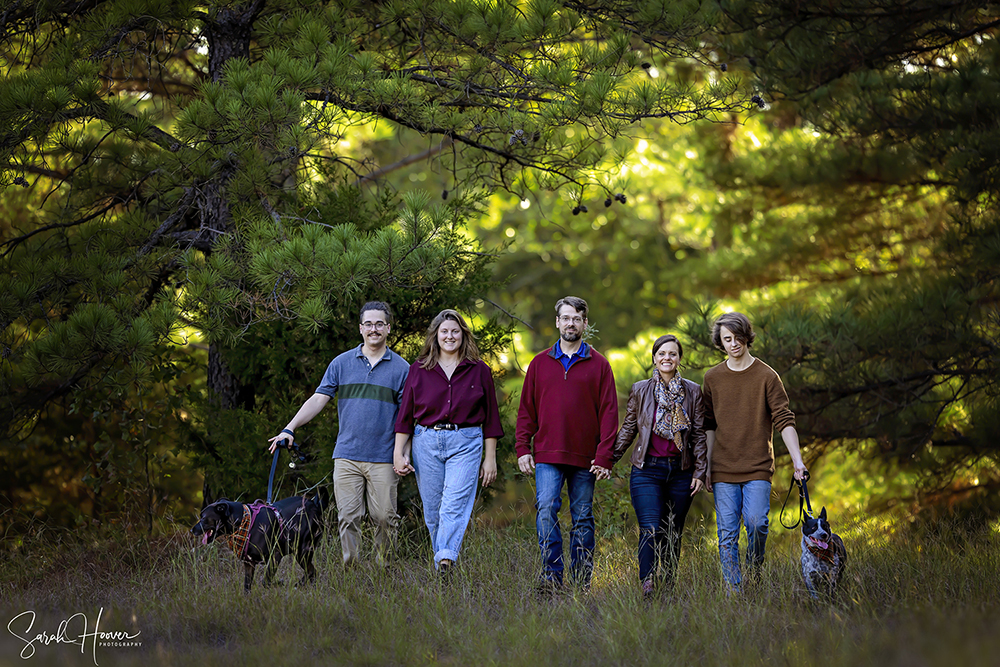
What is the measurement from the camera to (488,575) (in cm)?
538

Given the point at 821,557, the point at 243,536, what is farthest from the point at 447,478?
the point at 821,557

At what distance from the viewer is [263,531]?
16.1 ft

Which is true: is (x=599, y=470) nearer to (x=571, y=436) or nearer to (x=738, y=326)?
(x=571, y=436)

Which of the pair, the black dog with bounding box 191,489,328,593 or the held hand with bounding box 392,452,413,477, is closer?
the black dog with bounding box 191,489,328,593

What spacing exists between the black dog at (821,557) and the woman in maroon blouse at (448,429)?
190 centimetres

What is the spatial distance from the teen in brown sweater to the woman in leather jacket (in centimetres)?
12

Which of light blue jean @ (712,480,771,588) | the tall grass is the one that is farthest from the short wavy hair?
the tall grass

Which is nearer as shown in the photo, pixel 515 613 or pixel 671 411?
pixel 515 613

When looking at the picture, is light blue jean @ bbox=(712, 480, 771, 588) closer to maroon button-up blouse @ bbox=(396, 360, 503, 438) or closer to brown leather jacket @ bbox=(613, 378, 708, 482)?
brown leather jacket @ bbox=(613, 378, 708, 482)

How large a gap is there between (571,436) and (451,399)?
31.5 inches

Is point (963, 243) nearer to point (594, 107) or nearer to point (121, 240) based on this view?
point (594, 107)

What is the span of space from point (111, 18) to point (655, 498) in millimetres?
5241

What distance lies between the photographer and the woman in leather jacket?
4.90 metres

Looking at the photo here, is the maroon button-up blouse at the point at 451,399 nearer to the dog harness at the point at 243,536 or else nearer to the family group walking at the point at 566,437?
the family group walking at the point at 566,437
